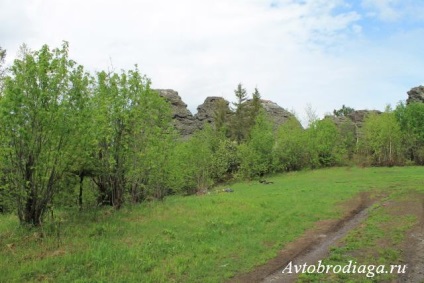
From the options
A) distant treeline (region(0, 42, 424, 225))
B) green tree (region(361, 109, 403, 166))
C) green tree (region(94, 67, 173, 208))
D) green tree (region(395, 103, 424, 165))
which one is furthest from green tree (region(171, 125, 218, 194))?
green tree (region(395, 103, 424, 165))

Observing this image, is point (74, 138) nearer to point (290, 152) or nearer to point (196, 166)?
point (196, 166)

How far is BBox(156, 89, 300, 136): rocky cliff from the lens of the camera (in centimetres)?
9344

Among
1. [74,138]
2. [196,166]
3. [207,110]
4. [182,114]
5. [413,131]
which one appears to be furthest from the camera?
[207,110]

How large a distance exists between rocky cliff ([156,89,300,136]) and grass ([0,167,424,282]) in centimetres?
7133

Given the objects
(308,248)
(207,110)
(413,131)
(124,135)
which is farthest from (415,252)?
(207,110)

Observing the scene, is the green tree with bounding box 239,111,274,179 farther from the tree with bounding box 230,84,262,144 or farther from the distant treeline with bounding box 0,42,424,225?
the distant treeline with bounding box 0,42,424,225

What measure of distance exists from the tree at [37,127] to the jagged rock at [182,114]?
3012 inches

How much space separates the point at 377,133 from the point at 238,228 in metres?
55.2

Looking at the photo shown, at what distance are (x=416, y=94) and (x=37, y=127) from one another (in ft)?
280

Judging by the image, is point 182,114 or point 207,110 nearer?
point 182,114

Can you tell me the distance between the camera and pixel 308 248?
13.7 m

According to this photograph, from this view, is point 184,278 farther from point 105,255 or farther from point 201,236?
point 201,236

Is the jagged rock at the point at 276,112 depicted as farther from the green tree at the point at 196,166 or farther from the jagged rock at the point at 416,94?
the green tree at the point at 196,166

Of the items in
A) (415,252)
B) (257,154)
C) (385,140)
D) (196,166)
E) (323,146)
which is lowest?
(415,252)
